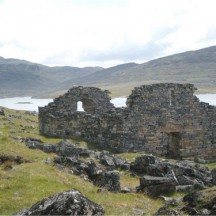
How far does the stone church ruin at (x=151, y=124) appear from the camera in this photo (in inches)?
1187

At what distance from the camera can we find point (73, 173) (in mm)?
17922

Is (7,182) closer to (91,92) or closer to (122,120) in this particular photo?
(122,120)

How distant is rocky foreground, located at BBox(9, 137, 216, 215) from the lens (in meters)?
9.20

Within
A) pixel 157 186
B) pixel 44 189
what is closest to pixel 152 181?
pixel 157 186

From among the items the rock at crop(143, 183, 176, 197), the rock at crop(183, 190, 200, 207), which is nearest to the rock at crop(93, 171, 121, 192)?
the rock at crop(143, 183, 176, 197)

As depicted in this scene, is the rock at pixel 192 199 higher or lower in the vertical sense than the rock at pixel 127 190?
higher

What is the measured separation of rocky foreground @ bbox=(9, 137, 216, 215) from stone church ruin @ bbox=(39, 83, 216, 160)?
20.9ft

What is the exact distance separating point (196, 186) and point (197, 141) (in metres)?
15.8

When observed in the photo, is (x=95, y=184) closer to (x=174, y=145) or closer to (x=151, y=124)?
(x=151, y=124)

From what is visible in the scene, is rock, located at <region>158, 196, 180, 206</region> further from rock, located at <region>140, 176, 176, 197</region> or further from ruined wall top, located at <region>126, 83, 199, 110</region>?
ruined wall top, located at <region>126, 83, 199, 110</region>

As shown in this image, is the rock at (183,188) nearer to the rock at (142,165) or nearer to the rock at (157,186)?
the rock at (157,186)

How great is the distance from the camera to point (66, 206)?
902cm

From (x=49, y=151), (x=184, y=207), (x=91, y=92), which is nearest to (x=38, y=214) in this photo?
(x=184, y=207)

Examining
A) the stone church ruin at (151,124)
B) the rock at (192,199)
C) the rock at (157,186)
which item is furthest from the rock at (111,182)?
the stone church ruin at (151,124)
